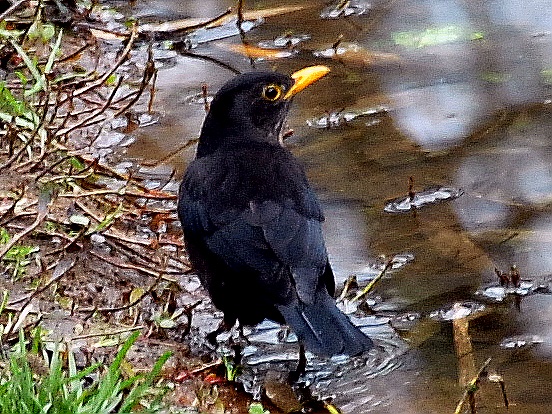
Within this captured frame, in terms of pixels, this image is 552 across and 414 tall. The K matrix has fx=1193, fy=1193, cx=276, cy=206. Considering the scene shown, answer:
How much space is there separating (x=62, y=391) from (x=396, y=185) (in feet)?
9.16

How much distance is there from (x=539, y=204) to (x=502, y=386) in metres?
1.74

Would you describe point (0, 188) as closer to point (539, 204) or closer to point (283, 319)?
point (283, 319)

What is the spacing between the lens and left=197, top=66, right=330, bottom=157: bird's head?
5398mm

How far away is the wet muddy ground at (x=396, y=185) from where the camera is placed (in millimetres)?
4797

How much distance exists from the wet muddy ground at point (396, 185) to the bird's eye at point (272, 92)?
808 millimetres

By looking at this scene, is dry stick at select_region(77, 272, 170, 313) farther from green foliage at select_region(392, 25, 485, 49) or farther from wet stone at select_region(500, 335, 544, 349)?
green foliage at select_region(392, 25, 485, 49)

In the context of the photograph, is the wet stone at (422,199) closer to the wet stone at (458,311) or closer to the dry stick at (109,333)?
the wet stone at (458,311)

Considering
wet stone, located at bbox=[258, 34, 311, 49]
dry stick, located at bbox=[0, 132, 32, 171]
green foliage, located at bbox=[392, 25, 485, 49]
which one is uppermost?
wet stone, located at bbox=[258, 34, 311, 49]

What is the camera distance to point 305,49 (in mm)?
8102

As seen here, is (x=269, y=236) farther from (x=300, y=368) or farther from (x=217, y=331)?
(x=217, y=331)

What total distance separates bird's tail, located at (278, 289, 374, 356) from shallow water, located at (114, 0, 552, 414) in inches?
13.8

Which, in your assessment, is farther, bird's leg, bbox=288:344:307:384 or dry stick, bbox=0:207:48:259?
bird's leg, bbox=288:344:307:384

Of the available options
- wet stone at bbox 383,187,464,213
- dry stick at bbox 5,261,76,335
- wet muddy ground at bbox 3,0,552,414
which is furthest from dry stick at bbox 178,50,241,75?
dry stick at bbox 5,261,76,335

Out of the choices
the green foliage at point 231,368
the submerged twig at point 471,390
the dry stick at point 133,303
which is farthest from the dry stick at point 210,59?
the submerged twig at point 471,390
